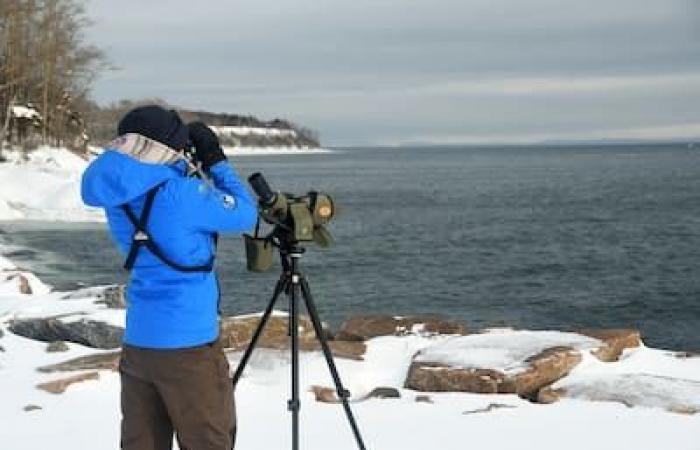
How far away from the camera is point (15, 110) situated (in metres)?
47.8

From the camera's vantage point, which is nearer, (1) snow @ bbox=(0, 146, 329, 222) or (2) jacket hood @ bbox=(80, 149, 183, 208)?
(2) jacket hood @ bbox=(80, 149, 183, 208)

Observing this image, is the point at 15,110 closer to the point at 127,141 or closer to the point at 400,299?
the point at 400,299

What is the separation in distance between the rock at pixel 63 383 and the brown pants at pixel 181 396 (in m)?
3.18

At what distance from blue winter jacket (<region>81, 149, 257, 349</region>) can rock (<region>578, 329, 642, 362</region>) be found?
5.37m

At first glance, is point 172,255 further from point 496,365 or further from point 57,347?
point 57,347

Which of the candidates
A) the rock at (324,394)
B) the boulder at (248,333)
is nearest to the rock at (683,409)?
the rock at (324,394)

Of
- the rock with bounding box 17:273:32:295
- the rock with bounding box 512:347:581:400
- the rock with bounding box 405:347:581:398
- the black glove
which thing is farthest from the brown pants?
the rock with bounding box 17:273:32:295

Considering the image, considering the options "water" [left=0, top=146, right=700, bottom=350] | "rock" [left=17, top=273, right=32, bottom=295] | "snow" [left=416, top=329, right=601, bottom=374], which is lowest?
"water" [left=0, top=146, right=700, bottom=350]

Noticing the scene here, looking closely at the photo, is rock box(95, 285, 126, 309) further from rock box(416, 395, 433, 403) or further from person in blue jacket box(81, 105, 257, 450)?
person in blue jacket box(81, 105, 257, 450)

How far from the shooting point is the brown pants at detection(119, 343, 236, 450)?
3.49 m

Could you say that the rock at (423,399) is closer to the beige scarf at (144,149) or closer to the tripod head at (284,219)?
the tripod head at (284,219)

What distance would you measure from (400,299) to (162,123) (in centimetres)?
1587

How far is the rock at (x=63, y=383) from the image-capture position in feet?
21.8

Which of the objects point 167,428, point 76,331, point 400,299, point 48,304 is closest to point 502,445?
point 167,428
